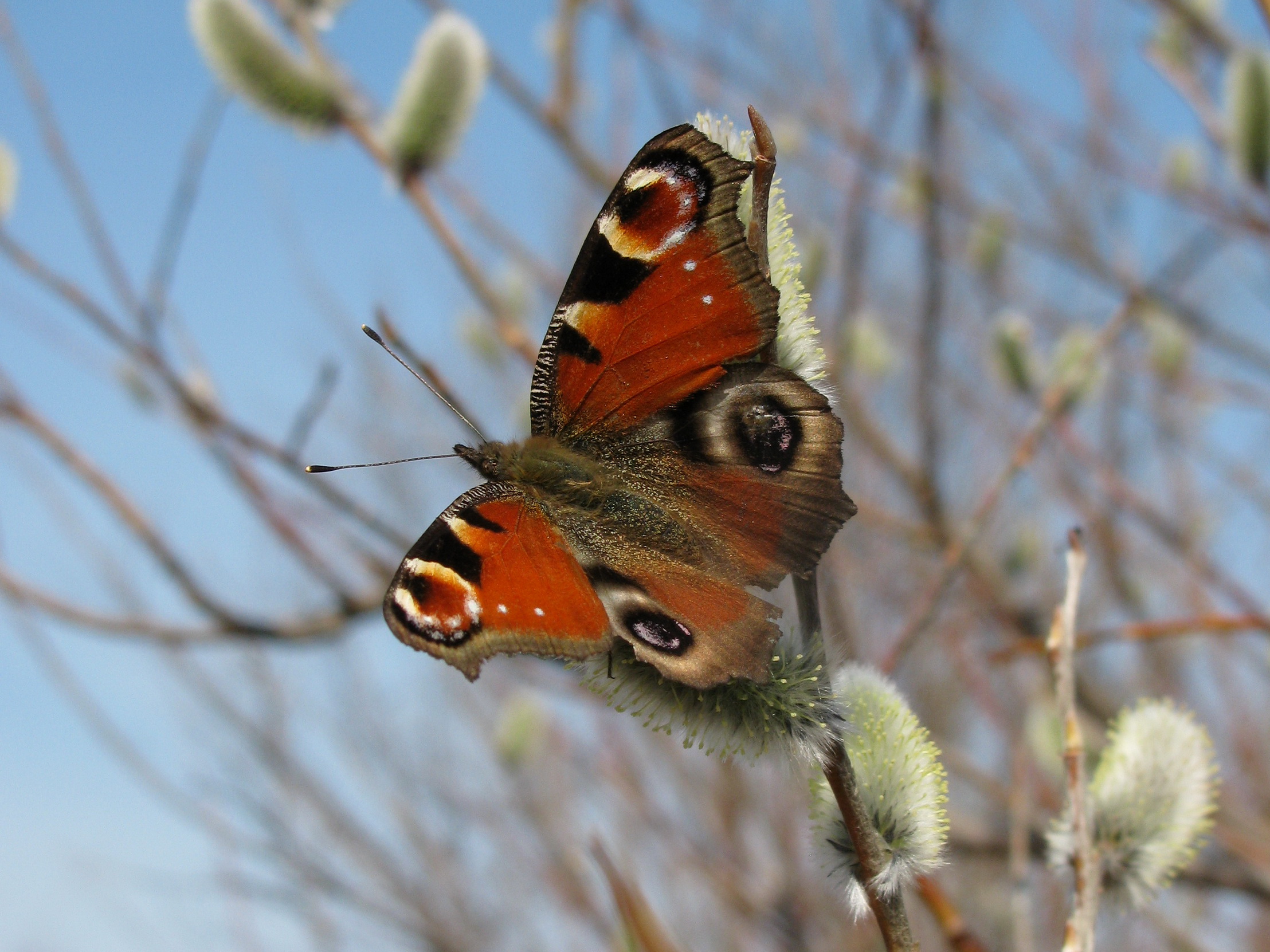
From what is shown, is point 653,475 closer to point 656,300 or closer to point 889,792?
point 656,300

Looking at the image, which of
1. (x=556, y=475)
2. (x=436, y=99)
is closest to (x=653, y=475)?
(x=556, y=475)

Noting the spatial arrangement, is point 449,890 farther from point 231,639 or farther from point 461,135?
point 461,135

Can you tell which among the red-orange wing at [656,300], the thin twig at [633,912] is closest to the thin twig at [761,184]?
Result: the red-orange wing at [656,300]

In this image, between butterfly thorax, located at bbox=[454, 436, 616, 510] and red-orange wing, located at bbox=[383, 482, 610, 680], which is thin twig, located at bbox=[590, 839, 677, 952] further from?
butterfly thorax, located at bbox=[454, 436, 616, 510]

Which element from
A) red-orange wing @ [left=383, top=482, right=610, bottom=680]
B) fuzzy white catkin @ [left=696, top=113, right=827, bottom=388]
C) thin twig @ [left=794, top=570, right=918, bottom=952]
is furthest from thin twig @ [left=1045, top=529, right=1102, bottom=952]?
red-orange wing @ [left=383, top=482, right=610, bottom=680]

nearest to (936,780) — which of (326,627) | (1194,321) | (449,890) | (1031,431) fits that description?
(1031,431)
